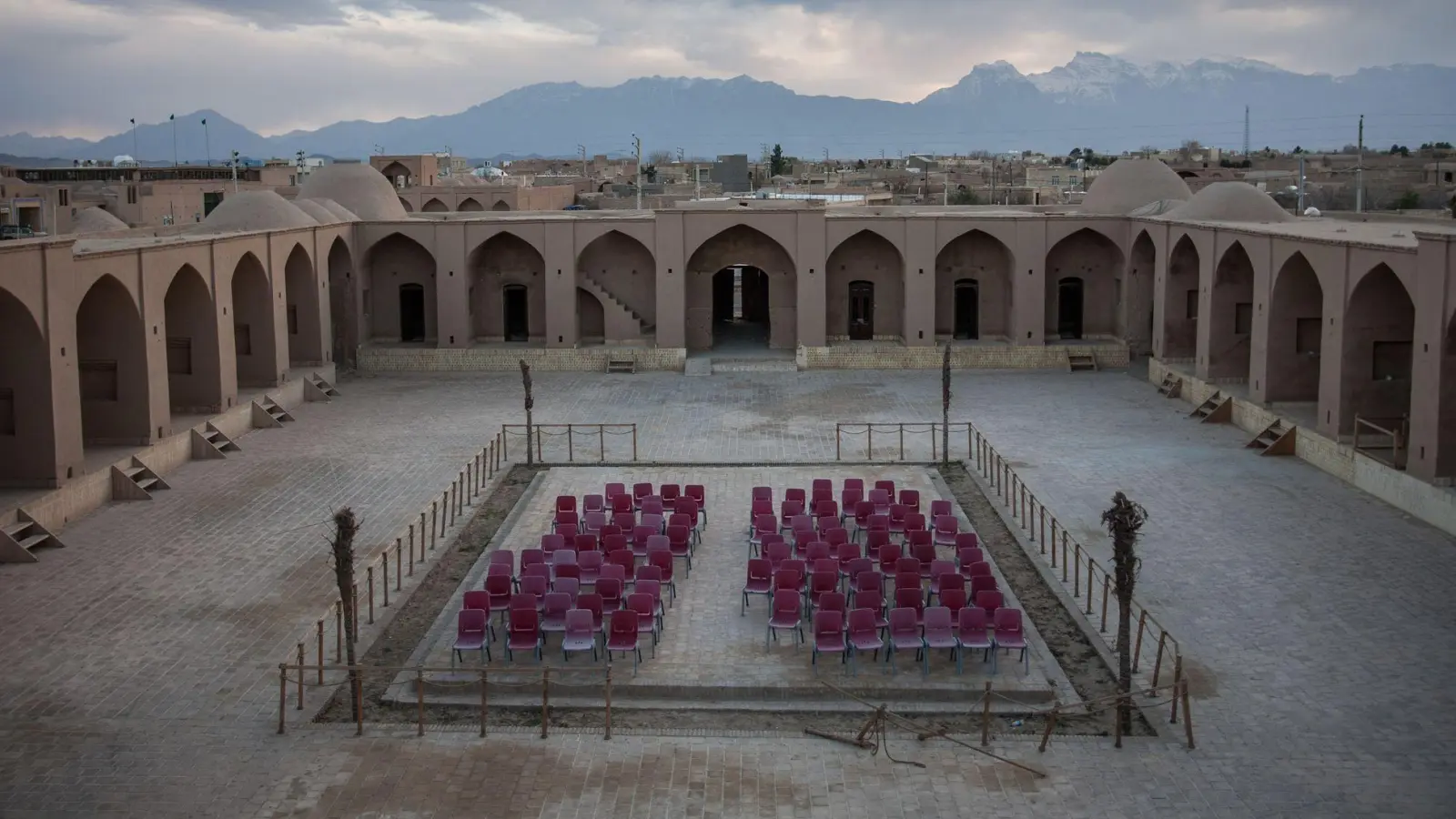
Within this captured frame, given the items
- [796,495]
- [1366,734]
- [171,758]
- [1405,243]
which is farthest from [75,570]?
[1405,243]

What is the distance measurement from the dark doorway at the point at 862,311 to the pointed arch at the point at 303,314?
1407cm

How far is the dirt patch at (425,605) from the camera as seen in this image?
1402 cm

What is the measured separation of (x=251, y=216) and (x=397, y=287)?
21.4 ft

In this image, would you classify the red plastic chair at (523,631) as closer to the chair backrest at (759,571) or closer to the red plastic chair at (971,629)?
the chair backrest at (759,571)

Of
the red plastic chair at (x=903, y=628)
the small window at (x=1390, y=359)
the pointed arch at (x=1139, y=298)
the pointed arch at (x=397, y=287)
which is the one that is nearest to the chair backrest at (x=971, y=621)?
the red plastic chair at (x=903, y=628)

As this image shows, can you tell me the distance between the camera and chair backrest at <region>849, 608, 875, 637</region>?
49.2ft

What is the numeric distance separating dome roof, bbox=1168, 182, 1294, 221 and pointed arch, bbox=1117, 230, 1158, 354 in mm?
2768

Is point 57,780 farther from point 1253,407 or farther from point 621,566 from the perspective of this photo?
point 1253,407

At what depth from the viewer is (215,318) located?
90.5ft

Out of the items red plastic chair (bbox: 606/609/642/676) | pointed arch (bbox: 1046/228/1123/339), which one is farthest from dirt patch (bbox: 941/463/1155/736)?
pointed arch (bbox: 1046/228/1123/339)

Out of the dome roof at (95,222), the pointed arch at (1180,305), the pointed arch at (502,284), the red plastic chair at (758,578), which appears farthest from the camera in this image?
the dome roof at (95,222)

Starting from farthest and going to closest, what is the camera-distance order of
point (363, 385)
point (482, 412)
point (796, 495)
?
1. point (363, 385)
2. point (482, 412)
3. point (796, 495)

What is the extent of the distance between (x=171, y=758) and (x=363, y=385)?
22337mm

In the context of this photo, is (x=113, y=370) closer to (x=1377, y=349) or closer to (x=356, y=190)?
(x=356, y=190)
